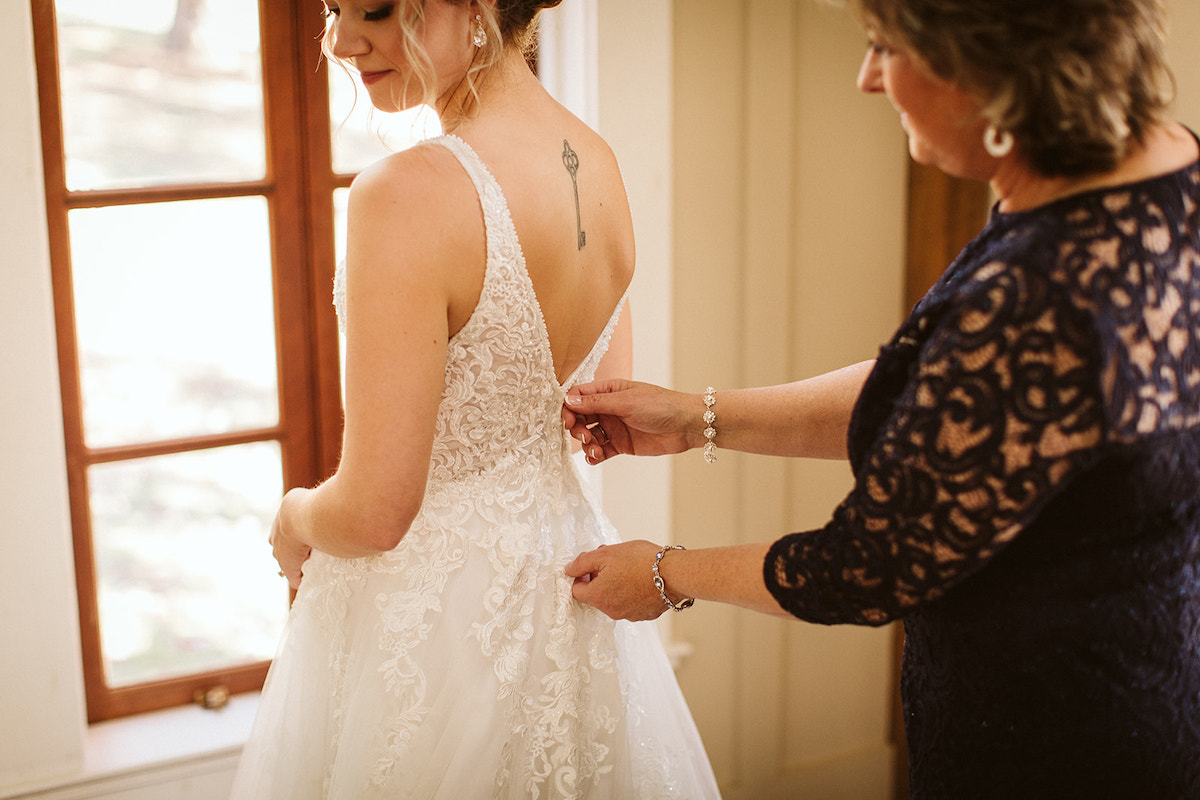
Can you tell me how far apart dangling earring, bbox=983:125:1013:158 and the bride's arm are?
0.53 metres

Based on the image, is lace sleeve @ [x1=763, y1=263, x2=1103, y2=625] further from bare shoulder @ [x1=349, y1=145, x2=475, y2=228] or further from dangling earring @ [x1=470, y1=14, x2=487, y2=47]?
dangling earring @ [x1=470, y1=14, x2=487, y2=47]

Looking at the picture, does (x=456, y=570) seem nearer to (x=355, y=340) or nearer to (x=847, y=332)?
(x=355, y=340)

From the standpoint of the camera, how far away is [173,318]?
6.53 feet

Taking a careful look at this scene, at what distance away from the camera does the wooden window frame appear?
186cm

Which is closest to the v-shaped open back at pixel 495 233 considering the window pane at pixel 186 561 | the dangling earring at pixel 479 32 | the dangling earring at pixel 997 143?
the dangling earring at pixel 479 32

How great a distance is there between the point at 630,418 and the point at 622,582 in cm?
27

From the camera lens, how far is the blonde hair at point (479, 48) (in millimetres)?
1223

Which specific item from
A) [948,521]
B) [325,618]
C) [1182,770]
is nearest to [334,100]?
[325,618]

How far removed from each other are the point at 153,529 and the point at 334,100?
0.88 m

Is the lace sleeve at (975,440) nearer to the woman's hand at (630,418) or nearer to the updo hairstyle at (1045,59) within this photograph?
the updo hairstyle at (1045,59)

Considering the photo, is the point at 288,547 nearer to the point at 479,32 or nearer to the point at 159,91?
the point at 479,32

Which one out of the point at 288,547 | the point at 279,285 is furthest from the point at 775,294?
the point at 288,547

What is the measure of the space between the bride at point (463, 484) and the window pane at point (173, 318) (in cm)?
68

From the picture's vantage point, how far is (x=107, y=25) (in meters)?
1.80
